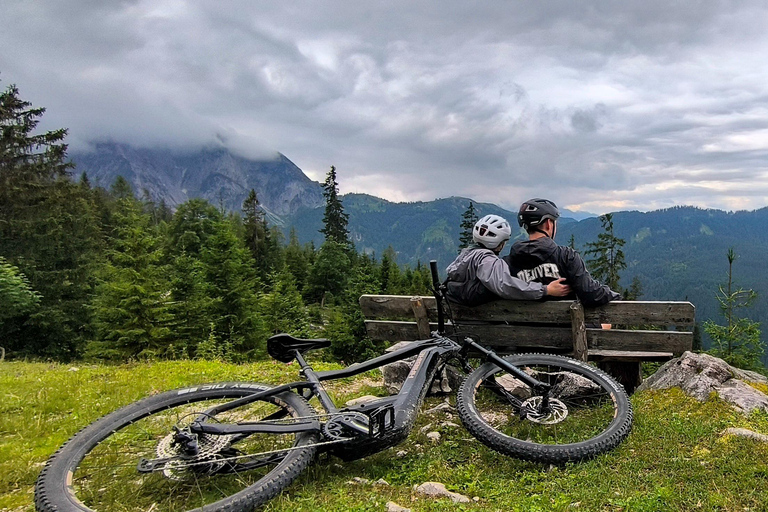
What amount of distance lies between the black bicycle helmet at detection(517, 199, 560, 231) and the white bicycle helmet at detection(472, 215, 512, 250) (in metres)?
0.39

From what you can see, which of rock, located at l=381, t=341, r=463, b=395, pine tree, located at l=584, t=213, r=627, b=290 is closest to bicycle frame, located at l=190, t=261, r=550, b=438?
rock, located at l=381, t=341, r=463, b=395

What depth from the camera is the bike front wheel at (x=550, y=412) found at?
401 cm

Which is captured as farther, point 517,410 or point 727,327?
point 727,327

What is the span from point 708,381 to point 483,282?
2910 mm

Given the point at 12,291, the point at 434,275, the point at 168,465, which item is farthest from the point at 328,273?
the point at 168,465

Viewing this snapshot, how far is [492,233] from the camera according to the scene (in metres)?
5.71

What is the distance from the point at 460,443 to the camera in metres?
4.67

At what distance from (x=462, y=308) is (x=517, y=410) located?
1.56m

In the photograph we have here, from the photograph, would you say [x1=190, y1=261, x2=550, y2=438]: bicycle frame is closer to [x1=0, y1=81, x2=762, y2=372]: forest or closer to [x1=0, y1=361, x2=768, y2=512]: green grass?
[x1=0, y1=361, x2=768, y2=512]: green grass

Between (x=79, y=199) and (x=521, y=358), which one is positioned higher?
(x=79, y=199)

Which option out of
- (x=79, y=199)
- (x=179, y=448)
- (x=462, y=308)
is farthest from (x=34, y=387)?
(x=79, y=199)

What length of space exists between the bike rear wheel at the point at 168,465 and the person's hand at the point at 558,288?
330cm

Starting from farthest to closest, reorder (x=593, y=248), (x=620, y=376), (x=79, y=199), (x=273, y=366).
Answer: (x=593, y=248) → (x=79, y=199) → (x=273, y=366) → (x=620, y=376)

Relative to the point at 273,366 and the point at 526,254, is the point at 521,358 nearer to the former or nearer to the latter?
the point at 526,254
